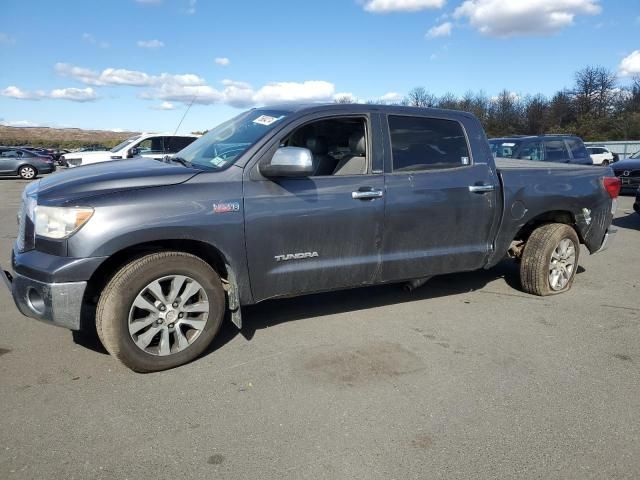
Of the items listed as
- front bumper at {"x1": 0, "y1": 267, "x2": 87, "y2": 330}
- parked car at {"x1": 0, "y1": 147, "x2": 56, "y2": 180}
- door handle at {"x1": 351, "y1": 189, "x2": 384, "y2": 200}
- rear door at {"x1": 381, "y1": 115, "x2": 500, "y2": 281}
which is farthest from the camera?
parked car at {"x1": 0, "y1": 147, "x2": 56, "y2": 180}

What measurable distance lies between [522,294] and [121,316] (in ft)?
13.2

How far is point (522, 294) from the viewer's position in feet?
18.0

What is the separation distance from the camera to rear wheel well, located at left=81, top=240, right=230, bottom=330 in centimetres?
349

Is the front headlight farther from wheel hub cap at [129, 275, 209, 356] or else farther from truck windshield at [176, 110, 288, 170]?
truck windshield at [176, 110, 288, 170]

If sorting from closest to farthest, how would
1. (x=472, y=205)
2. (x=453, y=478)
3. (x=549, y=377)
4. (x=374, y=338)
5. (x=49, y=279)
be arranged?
→ 1. (x=453, y=478)
2. (x=49, y=279)
3. (x=549, y=377)
4. (x=374, y=338)
5. (x=472, y=205)

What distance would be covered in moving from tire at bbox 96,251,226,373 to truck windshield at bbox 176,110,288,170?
2.67ft

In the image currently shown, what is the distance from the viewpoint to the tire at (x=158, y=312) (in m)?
3.38

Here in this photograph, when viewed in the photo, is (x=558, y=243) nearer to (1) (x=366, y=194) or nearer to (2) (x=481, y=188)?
(2) (x=481, y=188)

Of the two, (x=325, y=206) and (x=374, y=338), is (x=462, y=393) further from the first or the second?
(x=325, y=206)

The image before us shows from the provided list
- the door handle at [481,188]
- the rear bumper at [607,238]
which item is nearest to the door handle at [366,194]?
the door handle at [481,188]

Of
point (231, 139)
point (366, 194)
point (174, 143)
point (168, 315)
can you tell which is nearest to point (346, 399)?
point (168, 315)

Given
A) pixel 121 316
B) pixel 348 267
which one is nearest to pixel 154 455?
pixel 121 316

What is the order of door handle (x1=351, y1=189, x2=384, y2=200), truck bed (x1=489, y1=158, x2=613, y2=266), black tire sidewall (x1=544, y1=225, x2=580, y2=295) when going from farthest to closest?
1. black tire sidewall (x1=544, y1=225, x2=580, y2=295)
2. truck bed (x1=489, y1=158, x2=613, y2=266)
3. door handle (x1=351, y1=189, x2=384, y2=200)

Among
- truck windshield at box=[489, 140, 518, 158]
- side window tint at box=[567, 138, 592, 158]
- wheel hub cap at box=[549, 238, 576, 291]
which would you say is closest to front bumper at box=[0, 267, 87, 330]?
wheel hub cap at box=[549, 238, 576, 291]
